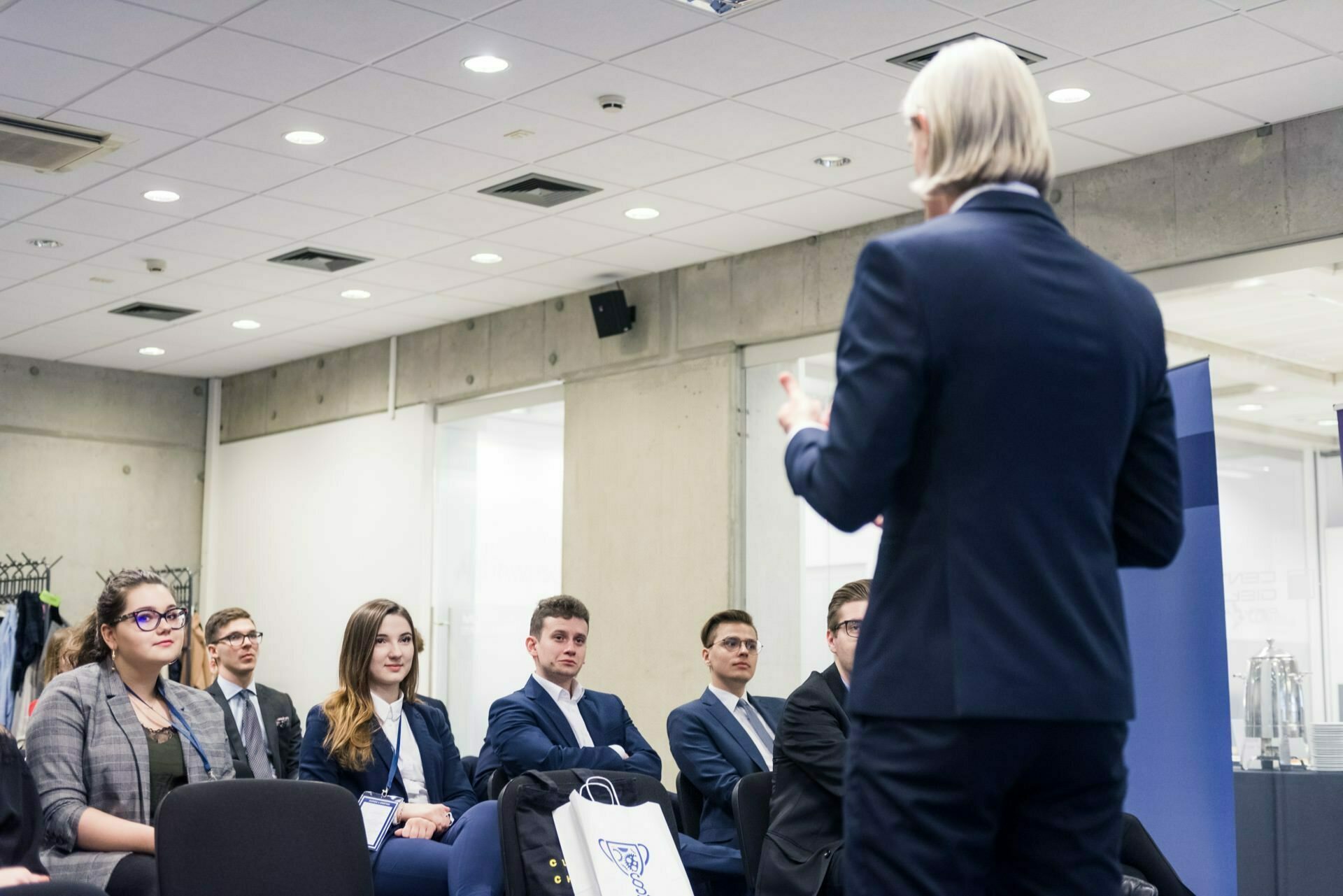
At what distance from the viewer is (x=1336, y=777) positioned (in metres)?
5.62

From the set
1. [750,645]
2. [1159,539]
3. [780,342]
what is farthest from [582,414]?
[1159,539]

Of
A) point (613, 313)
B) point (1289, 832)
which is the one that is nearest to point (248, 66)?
point (613, 313)

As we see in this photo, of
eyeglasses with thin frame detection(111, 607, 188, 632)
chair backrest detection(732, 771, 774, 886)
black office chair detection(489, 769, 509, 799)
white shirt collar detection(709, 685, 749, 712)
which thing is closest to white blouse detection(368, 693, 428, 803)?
black office chair detection(489, 769, 509, 799)

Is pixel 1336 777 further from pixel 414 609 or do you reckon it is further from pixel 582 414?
pixel 414 609

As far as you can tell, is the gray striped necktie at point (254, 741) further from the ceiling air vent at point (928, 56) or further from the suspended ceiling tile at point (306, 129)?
the ceiling air vent at point (928, 56)

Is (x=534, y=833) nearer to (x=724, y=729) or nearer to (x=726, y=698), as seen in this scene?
(x=724, y=729)

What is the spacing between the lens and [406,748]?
5.04 m

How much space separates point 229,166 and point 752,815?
4.91 m

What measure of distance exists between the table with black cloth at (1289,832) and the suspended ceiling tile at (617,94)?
3764 millimetres

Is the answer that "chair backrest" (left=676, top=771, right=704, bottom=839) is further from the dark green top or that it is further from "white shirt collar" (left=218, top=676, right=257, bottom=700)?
"white shirt collar" (left=218, top=676, right=257, bottom=700)

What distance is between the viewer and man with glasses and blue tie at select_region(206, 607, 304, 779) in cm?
617

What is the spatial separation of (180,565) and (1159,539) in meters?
12.7

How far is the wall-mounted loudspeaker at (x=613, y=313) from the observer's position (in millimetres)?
9828

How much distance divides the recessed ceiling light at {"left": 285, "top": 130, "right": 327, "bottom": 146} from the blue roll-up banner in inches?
177
